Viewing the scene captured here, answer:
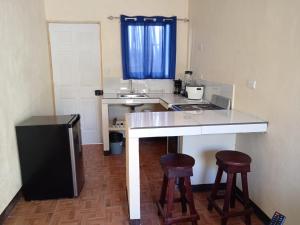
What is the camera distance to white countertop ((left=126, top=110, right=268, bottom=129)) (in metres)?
2.12

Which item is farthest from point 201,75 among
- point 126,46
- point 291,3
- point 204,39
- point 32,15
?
point 32,15

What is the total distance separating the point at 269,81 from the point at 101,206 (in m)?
2.03

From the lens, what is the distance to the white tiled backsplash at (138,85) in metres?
4.39

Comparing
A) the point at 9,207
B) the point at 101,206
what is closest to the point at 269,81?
the point at 101,206

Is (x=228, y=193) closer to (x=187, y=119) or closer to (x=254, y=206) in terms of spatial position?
(x=254, y=206)

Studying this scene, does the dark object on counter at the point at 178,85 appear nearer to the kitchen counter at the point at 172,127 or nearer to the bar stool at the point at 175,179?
the kitchen counter at the point at 172,127

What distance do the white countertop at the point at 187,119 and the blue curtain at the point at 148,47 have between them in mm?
1966

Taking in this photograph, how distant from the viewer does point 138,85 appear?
4484 mm

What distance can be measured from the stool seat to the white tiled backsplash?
240 centimetres

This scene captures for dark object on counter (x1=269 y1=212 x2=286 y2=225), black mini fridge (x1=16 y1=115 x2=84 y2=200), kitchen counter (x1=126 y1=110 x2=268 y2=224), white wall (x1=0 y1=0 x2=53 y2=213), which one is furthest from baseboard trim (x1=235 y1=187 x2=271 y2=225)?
white wall (x1=0 y1=0 x2=53 y2=213)

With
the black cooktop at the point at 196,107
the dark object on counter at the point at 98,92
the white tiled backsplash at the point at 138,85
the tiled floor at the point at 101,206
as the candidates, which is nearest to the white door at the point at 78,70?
the dark object on counter at the point at 98,92

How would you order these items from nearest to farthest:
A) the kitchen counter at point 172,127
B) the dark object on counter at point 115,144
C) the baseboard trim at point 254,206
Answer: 1. the kitchen counter at point 172,127
2. the baseboard trim at point 254,206
3. the dark object on counter at point 115,144

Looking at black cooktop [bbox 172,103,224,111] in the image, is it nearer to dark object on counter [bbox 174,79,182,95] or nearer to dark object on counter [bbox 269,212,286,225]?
dark object on counter [bbox 174,79,182,95]

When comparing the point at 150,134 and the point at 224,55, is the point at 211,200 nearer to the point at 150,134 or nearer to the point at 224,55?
the point at 150,134
